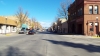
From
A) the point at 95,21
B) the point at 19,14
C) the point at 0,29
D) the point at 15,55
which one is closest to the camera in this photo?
the point at 15,55

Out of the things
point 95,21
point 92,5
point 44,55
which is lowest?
point 44,55

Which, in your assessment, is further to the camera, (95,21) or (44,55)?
(95,21)

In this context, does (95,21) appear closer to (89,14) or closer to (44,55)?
(89,14)

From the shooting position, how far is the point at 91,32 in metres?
53.5

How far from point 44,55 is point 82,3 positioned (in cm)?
4443

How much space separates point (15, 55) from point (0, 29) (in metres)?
51.5

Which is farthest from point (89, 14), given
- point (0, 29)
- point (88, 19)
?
point (0, 29)

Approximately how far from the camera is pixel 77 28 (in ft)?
210

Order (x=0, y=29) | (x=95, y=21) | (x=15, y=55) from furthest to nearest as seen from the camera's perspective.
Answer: (x=0, y=29) < (x=95, y=21) < (x=15, y=55)

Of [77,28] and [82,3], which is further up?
[82,3]

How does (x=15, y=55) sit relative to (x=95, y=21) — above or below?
below

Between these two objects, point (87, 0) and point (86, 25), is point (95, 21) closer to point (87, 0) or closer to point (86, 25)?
point (86, 25)

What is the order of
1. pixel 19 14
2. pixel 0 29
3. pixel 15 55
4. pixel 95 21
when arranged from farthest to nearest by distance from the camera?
pixel 19 14, pixel 0 29, pixel 95 21, pixel 15 55

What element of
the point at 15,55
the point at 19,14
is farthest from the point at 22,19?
the point at 15,55
